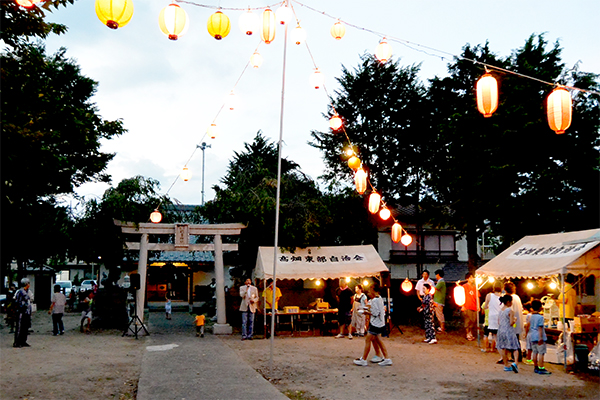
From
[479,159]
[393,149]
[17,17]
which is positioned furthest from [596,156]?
[17,17]

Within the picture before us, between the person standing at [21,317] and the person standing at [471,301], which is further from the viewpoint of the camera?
the person standing at [471,301]

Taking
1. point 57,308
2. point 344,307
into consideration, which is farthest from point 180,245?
point 344,307

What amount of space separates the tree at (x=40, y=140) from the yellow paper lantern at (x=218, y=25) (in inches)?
150

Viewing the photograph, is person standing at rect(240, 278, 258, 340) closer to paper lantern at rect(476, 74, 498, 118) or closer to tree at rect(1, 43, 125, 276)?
tree at rect(1, 43, 125, 276)

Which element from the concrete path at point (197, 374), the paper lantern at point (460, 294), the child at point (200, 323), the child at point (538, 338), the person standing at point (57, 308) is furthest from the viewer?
the person standing at point (57, 308)

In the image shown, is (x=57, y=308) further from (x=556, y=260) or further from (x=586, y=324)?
(x=586, y=324)

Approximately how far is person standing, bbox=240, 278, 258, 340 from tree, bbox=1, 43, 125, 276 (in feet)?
22.0

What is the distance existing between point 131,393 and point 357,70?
2272 centimetres

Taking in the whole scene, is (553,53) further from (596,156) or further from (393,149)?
(393,149)

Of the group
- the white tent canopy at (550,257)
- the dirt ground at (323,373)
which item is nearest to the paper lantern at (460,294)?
the white tent canopy at (550,257)

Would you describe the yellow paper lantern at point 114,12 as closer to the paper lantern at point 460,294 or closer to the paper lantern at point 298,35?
the paper lantern at point 298,35

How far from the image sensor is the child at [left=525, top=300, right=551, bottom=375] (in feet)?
31.2

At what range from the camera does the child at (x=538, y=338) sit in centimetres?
951

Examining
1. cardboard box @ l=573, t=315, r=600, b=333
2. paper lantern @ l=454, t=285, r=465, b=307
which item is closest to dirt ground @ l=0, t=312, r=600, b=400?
cardboard box @ l=573, t=315, r=600, b=333
